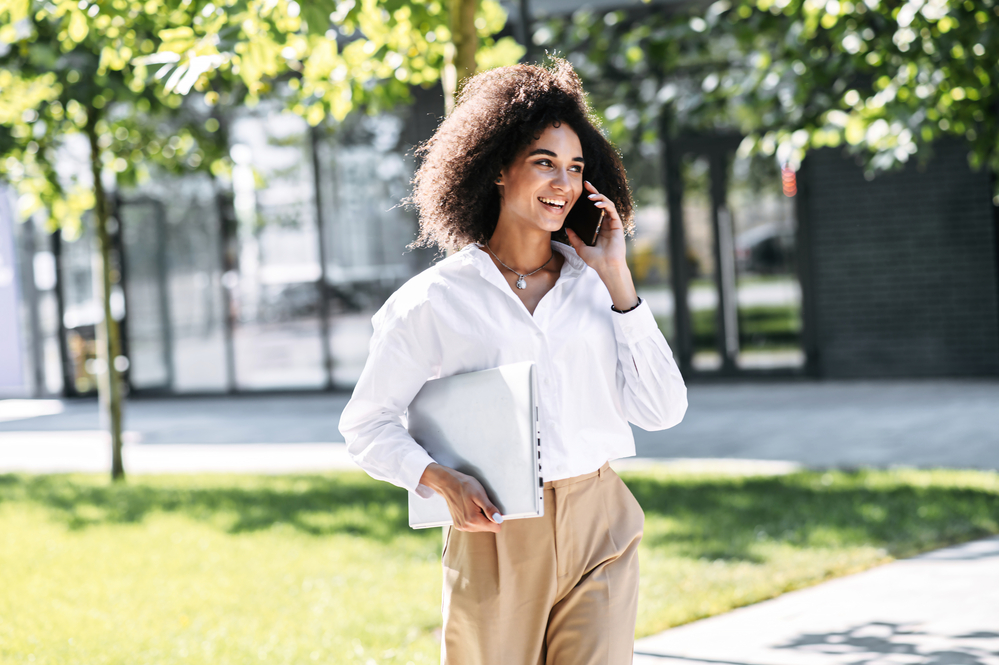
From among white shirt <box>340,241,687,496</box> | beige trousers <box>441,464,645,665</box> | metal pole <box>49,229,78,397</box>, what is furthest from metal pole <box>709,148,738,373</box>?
beige trousers <box>441,464,645,665</box>

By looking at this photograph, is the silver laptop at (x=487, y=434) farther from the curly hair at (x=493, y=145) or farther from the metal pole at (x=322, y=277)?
the metal pole at (x=322, y=277)

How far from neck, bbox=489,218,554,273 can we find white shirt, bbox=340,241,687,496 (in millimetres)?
95

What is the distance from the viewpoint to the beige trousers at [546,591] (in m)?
2.17

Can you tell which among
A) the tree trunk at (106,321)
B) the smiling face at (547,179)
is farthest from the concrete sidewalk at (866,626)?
the tree trunk at (106,321)

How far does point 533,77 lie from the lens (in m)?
2.34

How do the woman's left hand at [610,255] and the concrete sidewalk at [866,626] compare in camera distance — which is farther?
the concrete sidewalk at [866,626]

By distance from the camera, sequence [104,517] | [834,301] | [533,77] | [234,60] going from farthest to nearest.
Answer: [834,301] < [104,517] < [234,60] < [533,77]

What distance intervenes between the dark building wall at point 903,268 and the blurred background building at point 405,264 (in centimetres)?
2

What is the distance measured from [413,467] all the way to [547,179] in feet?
2.23

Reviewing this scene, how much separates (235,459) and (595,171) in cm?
761

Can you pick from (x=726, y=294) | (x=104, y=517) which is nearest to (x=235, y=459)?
(x=104, y=517)

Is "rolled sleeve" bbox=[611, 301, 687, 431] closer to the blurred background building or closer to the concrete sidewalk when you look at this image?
the concrete sidewalk

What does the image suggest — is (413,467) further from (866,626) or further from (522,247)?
(866,626)

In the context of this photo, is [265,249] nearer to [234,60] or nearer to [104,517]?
[104,517]
